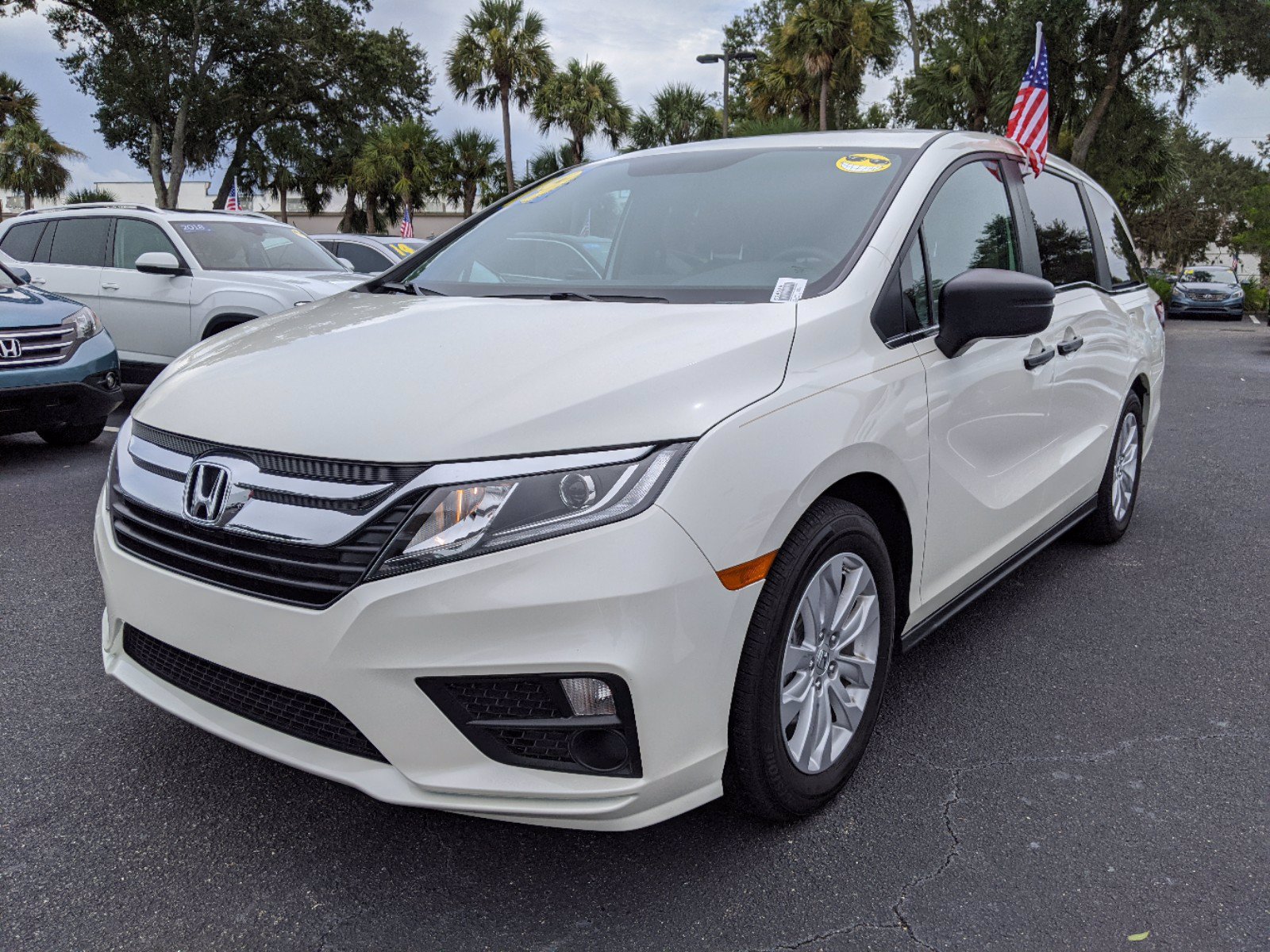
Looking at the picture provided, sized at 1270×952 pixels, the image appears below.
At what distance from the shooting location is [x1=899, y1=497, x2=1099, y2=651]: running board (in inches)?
116

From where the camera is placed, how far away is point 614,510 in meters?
1.93

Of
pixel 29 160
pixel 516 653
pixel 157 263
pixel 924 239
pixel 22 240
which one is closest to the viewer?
pixel 516 653

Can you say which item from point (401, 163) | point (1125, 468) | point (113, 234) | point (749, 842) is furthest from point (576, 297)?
point (401, 163)

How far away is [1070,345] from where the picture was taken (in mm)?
3682

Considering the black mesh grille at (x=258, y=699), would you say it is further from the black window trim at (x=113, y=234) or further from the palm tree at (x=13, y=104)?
the palm tree at (x=13, y=104)

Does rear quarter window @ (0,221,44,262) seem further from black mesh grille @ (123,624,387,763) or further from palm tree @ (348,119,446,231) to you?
palm tree @ (348,119,446,231)

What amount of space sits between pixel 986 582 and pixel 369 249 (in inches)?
435

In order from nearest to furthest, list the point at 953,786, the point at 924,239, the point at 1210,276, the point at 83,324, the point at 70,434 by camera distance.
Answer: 1. the point at 953,786
2. the point at 924,239
3. the point at 83,324
4. the point at 70,434
5. the point at 1210,276

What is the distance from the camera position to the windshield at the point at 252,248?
841cm

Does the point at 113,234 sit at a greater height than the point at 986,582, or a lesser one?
greater

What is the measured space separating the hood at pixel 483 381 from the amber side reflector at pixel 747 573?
0.93 feet

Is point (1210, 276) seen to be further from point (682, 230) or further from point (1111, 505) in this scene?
point (682, 230)

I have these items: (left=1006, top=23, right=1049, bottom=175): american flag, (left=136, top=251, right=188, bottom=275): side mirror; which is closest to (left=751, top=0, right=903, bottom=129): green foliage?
(left=1006, top=23, right=1049, bottom=175): american flag

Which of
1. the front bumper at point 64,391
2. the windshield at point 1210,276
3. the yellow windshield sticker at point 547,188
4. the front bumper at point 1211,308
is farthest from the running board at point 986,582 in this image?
the windshield at point 1210,276
